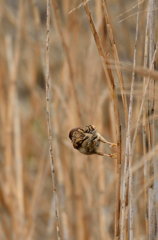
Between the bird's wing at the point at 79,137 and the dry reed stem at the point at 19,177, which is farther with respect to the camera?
the dry reed stem at the point at 19,177

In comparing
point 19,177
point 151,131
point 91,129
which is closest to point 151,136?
point 151,131

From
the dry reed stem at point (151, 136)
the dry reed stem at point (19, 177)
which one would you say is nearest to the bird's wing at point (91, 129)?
the dry reed stem at point (151, 136)

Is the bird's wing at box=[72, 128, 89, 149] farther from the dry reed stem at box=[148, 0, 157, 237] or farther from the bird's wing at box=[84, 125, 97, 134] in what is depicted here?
the dry reed stem at box=[148, 0, 157, 237]

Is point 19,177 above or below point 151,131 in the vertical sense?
below

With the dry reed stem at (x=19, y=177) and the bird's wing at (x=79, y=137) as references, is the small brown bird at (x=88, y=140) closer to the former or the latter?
the bird's wing at (x=79, y=137)

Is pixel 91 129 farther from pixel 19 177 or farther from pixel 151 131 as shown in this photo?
pixel 19 177

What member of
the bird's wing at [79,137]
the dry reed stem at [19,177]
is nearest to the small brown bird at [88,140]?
the bird's wing at [79,137]

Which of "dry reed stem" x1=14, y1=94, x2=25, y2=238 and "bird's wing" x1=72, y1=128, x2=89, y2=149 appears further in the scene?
"dry reed stem" x1=14, y1=94, x2=25, y2=238

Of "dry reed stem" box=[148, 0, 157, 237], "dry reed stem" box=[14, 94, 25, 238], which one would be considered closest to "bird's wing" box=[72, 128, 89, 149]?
"dry reed stem" box=[148, 0, 157, 237]

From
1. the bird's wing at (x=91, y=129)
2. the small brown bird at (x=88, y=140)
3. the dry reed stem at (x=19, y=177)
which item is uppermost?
the bird's wing at (x=91, y=129)

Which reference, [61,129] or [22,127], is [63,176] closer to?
[61,129]

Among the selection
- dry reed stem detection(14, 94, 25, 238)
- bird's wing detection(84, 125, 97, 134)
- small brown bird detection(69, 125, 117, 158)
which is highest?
bird's wing detection(84, 125, 97, 134)

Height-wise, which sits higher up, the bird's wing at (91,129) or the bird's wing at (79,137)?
the bird's wing at (91,129)
